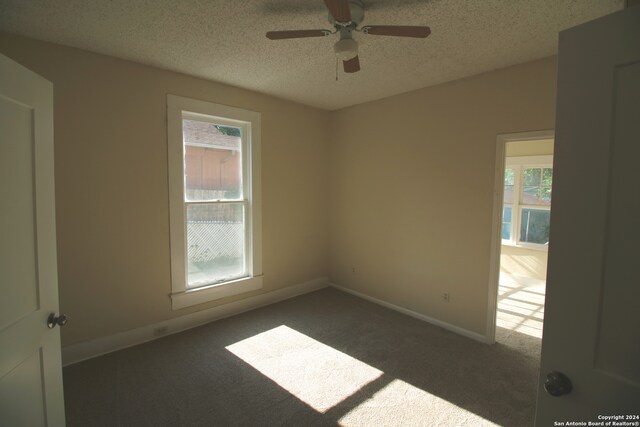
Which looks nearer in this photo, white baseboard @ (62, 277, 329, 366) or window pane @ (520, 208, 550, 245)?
white baseboard @ (62, 277, 329, 366)

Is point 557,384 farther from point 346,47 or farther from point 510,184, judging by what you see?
point 510,184

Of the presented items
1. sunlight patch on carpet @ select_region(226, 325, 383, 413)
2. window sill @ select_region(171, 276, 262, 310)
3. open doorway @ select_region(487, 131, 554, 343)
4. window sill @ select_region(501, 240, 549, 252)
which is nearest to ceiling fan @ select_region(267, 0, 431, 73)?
sunlight patch on carpet @ select_region(226, 325, 383, 413)

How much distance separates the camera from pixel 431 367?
2.56m

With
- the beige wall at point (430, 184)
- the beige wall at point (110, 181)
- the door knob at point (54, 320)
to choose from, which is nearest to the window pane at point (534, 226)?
the beige wall at point (430, 184)

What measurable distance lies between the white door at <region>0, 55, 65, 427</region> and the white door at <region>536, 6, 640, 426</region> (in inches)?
76.9

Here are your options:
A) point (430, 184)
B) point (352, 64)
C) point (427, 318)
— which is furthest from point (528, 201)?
point (352, 64)

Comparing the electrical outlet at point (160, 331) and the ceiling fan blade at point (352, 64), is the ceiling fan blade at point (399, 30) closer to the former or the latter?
the ceiling fan blade at point (352, 64)

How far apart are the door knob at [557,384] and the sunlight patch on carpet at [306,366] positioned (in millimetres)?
1526

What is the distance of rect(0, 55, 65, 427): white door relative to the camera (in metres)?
1.17

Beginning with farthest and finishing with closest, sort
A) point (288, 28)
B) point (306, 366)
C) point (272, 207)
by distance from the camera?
1. point (272, 207)
2. point (306, 366)
3. point (288, 28)

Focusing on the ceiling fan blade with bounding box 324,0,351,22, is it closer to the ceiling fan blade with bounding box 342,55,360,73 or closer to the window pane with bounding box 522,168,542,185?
the ceiling fan blade with bounding box 342,55,360,73

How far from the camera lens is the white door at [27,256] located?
1170 millimetres

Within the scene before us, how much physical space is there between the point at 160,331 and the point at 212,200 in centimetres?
143

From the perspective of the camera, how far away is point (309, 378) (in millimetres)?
2398
